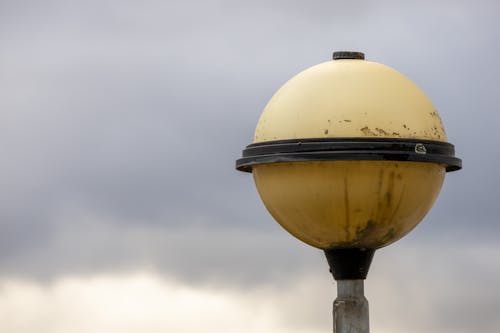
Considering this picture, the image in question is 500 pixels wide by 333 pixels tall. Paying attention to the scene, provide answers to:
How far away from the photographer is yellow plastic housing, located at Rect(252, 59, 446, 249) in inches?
494

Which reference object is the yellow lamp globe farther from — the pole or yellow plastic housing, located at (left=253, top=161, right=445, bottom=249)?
the pole

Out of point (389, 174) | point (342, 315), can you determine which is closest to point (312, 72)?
point (389, 174)

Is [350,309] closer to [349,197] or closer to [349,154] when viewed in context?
[349,197]

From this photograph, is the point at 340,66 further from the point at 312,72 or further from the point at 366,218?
the point at 366,218

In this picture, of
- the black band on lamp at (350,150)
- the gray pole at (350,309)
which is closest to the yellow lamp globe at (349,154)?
the black band on lamp at (350,150)

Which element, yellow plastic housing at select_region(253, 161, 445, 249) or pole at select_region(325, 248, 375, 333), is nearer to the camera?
yellow plastic housing at select_region(253, 161, 445, 249)

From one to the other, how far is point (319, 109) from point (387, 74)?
0.87 m

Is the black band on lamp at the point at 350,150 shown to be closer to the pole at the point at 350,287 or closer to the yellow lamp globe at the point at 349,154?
the yellow lamp globe at the point at 349,154

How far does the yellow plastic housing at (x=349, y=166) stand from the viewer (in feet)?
41.2

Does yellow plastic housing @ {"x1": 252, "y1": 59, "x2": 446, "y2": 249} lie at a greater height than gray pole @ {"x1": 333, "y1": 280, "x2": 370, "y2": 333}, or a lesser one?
greater

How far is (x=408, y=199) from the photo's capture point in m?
12.9

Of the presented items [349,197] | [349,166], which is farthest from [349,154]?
[349,197]

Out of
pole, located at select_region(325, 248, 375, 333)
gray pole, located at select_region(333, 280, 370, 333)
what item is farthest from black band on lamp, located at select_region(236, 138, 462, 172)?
gray pole, located at select_region(333, 280, 370, 333)

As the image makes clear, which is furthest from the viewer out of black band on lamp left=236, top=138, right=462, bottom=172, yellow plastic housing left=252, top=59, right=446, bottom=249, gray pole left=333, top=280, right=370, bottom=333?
gray pole left=333, top=280, right=370, bottom=333
